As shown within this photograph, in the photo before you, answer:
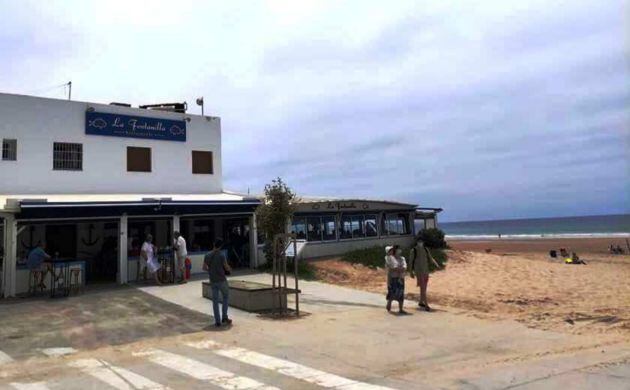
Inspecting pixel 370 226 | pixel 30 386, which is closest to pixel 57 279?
pixel 30 386

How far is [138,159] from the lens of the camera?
22.5 meters

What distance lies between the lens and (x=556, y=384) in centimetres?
725

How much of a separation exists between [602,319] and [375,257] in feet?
43.0

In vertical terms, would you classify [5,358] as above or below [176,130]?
below

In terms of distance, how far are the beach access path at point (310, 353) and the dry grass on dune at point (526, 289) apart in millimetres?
1409

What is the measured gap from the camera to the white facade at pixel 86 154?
1980 cm

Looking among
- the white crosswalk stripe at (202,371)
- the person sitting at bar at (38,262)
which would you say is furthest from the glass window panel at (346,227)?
the white crosswalk stripe at (202,371)

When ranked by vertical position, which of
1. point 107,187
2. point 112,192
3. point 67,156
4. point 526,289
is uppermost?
point 67,156

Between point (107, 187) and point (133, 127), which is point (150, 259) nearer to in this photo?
point (107, 187)

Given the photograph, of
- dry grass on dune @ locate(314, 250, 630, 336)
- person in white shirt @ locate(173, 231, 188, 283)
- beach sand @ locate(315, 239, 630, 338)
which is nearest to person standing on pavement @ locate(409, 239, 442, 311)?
beach sand @ locate(315, 239, 630, 338)

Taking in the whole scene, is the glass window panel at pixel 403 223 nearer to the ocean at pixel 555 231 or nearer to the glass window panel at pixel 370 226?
the glass window panel at pixel 370 226

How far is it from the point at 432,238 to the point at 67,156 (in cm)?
1839

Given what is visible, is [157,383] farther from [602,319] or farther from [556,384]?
[602,319]

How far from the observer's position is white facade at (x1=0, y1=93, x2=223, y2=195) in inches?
779
